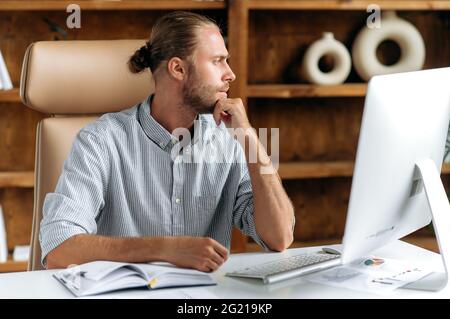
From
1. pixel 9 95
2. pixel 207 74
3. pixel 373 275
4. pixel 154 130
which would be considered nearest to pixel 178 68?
pixel 207 74

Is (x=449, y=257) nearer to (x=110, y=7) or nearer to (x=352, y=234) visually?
(x=352, y=234)

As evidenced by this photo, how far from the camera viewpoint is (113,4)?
3072 mm

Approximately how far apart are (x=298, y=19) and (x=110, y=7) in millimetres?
892

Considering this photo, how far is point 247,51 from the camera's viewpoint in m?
3.35

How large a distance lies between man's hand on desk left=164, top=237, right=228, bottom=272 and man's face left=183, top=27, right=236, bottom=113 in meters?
0.57

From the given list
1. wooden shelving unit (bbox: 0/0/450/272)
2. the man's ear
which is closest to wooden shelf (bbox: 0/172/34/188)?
wooden shelving unit (bbox: 0/0/450/272)

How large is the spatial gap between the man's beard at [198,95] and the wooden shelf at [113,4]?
1236mm

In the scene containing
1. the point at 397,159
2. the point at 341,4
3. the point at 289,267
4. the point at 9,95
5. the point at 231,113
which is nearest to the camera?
the point at 397,159

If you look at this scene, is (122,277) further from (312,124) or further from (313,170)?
(312,124)

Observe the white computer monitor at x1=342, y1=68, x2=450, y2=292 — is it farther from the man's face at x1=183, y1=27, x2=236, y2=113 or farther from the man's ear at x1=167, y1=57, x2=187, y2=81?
the man's ear at x1=167, y1=57, x2=187, y2=81

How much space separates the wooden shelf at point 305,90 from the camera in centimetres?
321

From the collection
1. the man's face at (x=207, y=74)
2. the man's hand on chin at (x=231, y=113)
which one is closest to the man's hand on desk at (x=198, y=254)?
the man's hand on chin at (x=231, y=113)

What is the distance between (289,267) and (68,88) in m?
0.86
